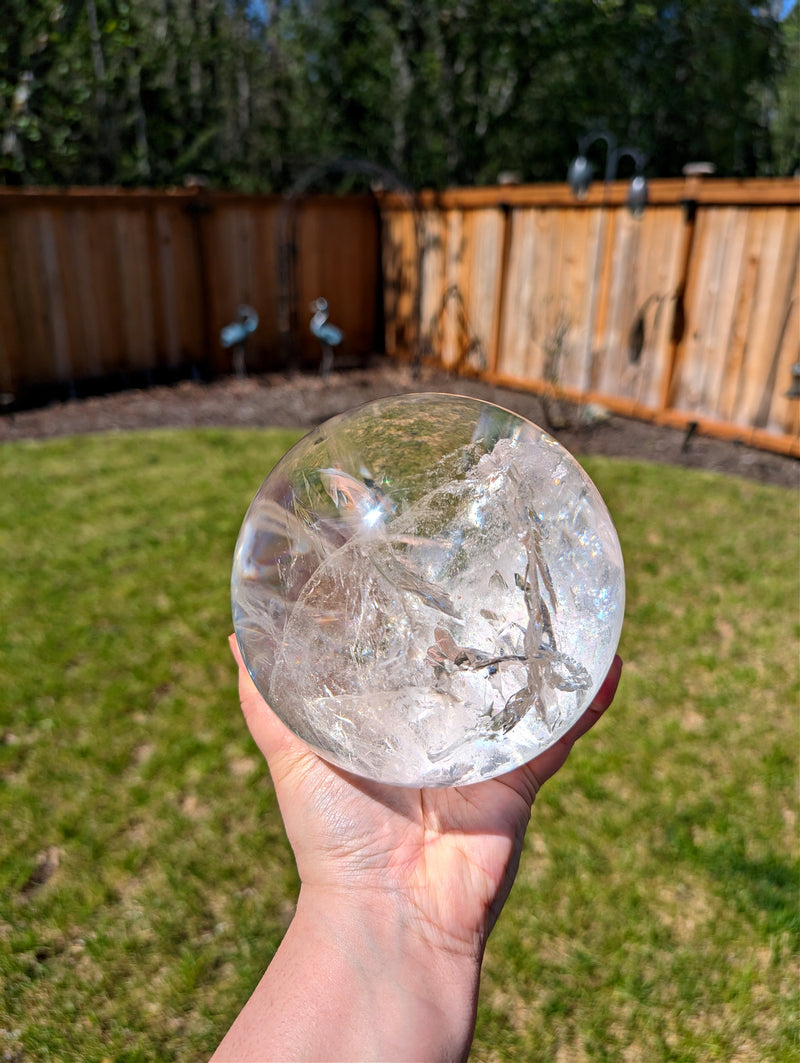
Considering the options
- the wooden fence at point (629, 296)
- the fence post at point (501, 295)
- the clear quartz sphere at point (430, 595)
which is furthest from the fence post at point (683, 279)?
the clear quartz sphere at point (430, 595)

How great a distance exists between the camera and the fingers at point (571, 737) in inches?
58.9

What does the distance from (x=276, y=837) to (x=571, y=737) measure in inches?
58.6

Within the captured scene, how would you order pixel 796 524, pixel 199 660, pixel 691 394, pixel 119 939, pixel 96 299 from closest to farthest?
pixel 119 939
pixel 199 660
pixel 796 524
pixel 691 394
pixel 96 299

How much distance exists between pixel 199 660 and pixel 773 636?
9.10ft

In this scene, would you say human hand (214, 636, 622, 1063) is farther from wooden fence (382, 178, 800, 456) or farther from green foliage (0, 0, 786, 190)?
green foliage (0, 0, 786, 190)

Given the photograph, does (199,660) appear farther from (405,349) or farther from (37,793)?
(405,349)

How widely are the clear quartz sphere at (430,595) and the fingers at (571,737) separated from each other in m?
0.12

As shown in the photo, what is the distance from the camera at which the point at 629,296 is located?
22.1ft

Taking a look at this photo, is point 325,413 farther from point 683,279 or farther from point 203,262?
point 683,279

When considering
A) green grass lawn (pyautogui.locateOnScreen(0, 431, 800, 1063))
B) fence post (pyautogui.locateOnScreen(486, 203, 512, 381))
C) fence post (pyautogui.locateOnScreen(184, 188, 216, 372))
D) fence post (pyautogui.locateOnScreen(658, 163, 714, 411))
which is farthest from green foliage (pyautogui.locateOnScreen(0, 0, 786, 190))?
green grass lawn (pyautogui.locateOnScreen(0, 431, 800, 1063))

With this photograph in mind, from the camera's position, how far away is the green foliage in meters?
9.96

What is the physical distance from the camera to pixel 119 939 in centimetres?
223

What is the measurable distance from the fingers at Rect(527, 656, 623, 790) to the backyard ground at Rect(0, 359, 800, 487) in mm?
4628

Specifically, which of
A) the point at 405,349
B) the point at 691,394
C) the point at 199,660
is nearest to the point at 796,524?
the point at 691,394
